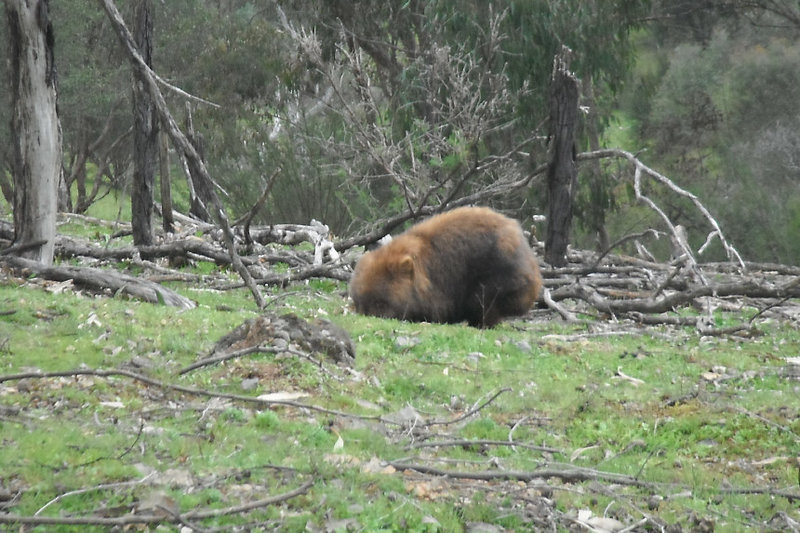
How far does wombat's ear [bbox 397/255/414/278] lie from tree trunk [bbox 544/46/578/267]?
379 cm

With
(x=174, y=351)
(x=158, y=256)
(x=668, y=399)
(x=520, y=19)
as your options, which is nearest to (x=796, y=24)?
(x=520, y=19)

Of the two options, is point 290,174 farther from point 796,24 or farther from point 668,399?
point 668,399

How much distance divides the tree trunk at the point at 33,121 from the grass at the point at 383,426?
0.77 metres

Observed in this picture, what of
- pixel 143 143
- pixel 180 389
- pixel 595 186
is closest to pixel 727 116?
pixel 595 186

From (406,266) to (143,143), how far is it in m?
5.17

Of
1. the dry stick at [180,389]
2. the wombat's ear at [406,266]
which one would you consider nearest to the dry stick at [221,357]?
the dry stick at [180,389]

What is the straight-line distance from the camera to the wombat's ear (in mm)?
9211

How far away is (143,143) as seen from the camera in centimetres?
1277

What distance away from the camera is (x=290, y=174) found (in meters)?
24.3

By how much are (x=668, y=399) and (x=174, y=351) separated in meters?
3.58

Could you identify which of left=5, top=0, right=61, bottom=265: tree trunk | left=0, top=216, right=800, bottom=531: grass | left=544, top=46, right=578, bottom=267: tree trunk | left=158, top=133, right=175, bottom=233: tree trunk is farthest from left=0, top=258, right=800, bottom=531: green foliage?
left=158, top=133, right=175, bottom=233: tree trunk

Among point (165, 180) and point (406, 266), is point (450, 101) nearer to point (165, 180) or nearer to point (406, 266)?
point (165, 180)

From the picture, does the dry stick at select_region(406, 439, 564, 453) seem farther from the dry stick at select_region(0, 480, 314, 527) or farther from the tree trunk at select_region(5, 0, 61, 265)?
the tree trunk at select_region(5, 0, 61, 265)

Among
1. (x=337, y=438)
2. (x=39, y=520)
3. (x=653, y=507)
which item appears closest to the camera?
(x=39, y=520)
